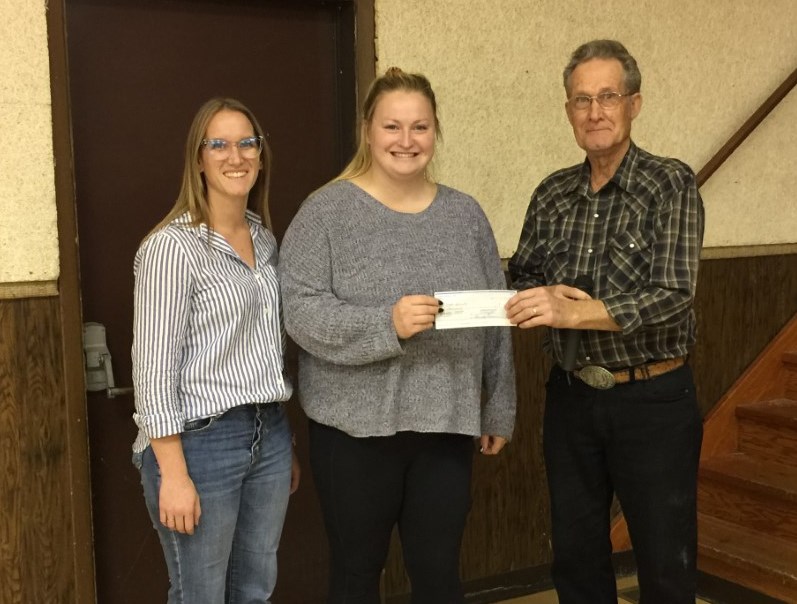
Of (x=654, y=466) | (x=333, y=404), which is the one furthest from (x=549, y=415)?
(x=333, y=404)

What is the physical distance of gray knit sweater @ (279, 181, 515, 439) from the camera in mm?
1721

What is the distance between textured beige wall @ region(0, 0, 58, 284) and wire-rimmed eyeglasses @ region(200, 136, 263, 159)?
0.68 meters

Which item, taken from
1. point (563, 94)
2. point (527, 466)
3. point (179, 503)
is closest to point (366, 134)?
point (179, 503)

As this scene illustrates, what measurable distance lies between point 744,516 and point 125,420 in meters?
2.33

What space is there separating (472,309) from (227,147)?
63cm

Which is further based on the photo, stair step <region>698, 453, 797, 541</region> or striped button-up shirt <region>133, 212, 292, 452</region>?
stair step <region>698, 453, 797, 541</region>

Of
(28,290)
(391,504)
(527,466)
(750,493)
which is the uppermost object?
(28,290)

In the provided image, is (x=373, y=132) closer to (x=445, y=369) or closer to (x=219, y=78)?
(x=445, y=369)

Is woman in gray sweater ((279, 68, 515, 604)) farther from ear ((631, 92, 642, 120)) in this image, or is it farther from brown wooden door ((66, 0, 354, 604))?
brown wooden door ((66, 0, 354, 604))

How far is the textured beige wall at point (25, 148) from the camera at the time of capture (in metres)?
2.16

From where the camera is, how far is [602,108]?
6.59 feet

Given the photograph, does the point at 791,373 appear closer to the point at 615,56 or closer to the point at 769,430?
the point at 769,430

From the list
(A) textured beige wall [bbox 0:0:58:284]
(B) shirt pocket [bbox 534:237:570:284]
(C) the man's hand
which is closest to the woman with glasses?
(C) the man's hand

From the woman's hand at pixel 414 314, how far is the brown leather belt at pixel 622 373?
0.58 meters
